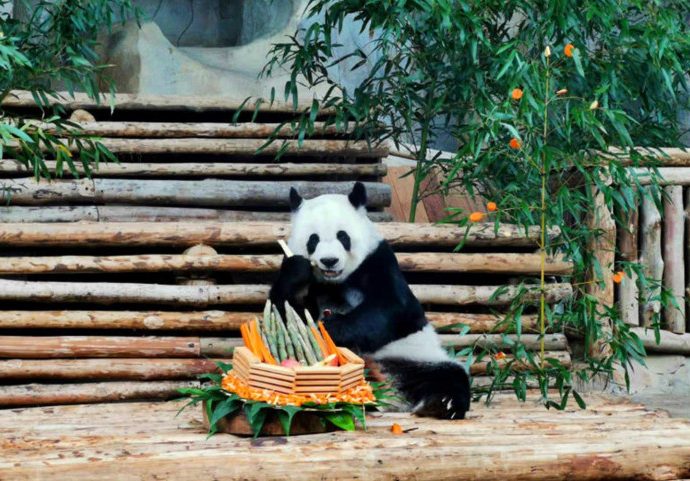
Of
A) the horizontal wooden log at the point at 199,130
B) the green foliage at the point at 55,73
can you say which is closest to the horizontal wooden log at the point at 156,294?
the green foliage at the point at 55,73

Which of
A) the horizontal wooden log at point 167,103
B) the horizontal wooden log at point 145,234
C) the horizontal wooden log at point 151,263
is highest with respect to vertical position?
the horizontal wooden log at point 167,103

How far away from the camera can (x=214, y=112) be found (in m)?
7.32

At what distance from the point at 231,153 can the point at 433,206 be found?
1501 millimetres

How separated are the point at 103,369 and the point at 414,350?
1.61 metres

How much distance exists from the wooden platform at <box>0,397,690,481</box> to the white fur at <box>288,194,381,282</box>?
2.24 feet

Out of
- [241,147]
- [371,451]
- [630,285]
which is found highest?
[241,147]

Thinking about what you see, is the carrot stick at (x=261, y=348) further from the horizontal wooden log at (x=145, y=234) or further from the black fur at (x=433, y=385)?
the horizontal wooden log at (x=145, y=234)

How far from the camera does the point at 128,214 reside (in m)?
6.45

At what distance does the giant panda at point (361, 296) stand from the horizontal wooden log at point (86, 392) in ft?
3.35

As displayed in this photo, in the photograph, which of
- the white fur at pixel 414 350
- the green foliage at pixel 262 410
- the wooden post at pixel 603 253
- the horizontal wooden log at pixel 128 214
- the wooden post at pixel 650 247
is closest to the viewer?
the green foliage at pixel 262 410

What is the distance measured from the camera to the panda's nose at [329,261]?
4.41 metres

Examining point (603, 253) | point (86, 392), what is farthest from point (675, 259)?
point (86, 392)

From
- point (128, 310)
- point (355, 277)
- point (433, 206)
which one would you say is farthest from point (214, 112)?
point (355, 277)

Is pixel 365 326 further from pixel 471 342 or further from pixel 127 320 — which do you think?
pixel 127 320
